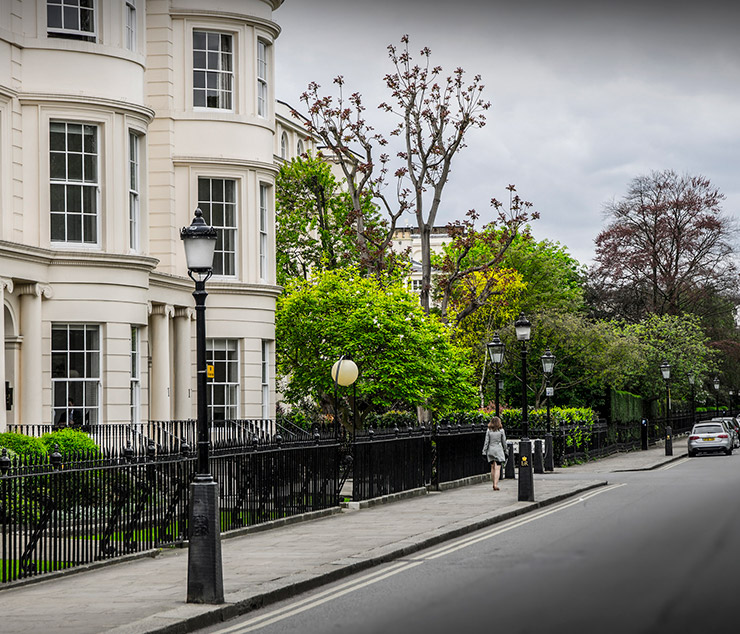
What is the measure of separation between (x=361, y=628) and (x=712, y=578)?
4.27 m

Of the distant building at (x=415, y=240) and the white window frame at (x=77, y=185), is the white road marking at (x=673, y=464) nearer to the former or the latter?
the white window frame at (x=77, y=185)

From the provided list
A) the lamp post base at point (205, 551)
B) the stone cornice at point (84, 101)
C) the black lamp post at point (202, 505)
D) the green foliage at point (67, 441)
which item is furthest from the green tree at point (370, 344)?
the lamp post base at point (205, 551)

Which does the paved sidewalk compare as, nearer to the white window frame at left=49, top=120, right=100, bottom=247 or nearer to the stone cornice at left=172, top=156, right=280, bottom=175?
the white window frame at left=49, top=120, right=100, bottom=247

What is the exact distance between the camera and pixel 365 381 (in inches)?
1359

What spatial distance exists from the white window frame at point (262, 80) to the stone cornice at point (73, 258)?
23.7 ft

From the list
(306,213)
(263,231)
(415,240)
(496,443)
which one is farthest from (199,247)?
(415,240)

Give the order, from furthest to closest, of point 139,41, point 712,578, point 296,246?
point 296,246 → point 139,41 → point 712,578

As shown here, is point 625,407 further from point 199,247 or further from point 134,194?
point 199,247

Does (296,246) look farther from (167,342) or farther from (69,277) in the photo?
(69,277)

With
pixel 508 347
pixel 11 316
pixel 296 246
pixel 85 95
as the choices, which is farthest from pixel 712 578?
pixel 508 347

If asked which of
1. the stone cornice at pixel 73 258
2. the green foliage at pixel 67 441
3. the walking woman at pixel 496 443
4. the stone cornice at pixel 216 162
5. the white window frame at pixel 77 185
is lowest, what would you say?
the walking woman at pixel 496 443

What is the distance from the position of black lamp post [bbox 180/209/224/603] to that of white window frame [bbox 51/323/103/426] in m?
13.2

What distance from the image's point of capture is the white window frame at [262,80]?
32.1 m

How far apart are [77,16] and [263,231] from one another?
861 cm
